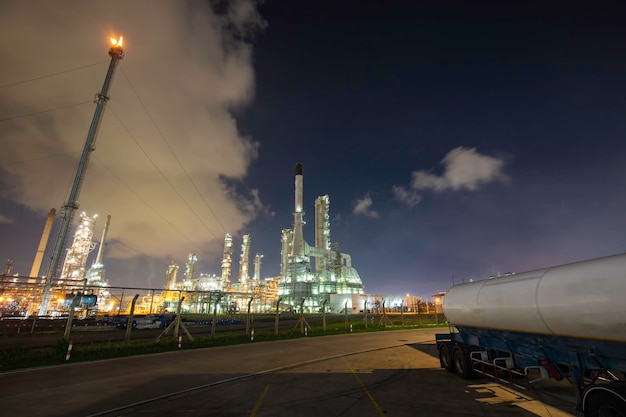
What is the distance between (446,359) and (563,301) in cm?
735

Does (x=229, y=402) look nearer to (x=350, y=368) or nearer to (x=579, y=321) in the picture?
(x=350, y=368)

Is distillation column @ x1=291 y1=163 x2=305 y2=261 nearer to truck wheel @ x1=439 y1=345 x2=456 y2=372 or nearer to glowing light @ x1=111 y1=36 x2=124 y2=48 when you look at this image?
glowing light @ x1=111 y1=36 x2=124 y2=48

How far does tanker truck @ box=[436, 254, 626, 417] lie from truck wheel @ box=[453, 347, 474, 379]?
0.13ft

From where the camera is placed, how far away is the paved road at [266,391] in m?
8.00

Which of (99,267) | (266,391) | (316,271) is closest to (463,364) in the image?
(266,391)

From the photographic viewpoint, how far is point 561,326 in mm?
7004

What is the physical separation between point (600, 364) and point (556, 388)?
500 cm

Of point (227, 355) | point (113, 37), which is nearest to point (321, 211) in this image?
point (113, 37)

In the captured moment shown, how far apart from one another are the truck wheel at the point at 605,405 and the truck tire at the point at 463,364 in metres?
5.24

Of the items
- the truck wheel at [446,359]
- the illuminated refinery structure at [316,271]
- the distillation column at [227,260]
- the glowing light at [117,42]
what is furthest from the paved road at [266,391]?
the distillation column at [227,260]

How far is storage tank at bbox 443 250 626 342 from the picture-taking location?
5883 millimetres

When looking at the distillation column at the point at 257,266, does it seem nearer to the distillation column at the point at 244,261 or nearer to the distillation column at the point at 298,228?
the distillation column at the point at 244,261

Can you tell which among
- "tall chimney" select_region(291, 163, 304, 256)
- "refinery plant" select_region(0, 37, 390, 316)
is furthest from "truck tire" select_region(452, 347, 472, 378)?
"tall chimney" select_region(291, 163, 304, 256)

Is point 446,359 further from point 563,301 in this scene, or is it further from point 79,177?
point 79,177
